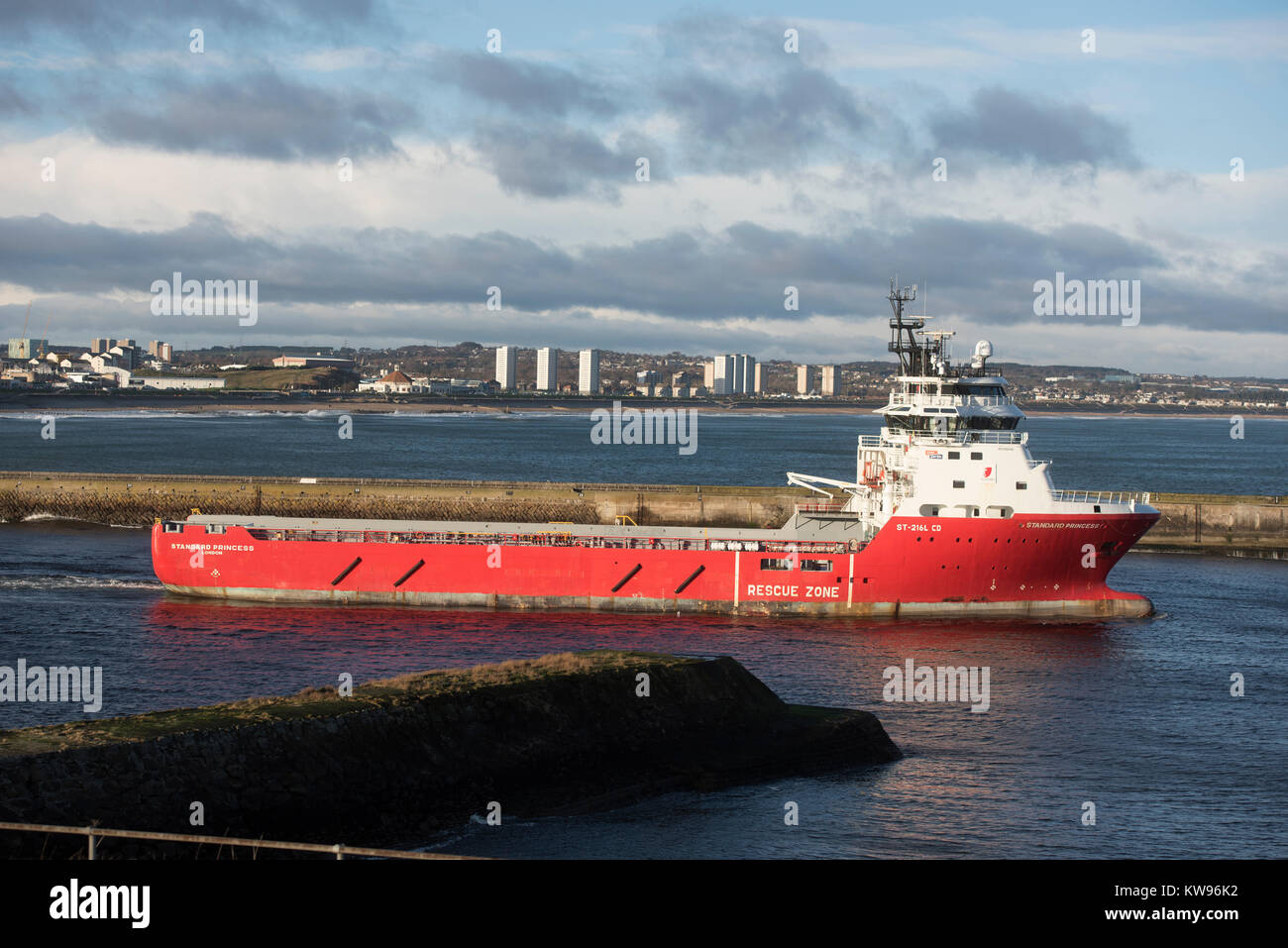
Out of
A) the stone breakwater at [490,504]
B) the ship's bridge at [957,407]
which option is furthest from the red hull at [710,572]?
the stone breakwater at [490,504]

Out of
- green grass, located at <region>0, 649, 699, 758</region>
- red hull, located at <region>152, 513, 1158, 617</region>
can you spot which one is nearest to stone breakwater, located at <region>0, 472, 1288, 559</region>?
red hull, located at <region>152, 513, 1158, 617</region>

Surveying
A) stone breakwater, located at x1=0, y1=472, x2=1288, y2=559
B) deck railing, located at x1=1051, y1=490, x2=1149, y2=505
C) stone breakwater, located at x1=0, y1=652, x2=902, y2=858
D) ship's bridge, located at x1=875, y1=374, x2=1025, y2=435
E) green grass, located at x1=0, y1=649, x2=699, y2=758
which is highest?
ship's bridge, located at x1=875, y1=374, x2=1025, y2=435

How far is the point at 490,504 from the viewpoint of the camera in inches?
2480

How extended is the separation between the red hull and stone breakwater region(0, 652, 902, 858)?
14217mm

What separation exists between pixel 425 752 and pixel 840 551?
22.5m

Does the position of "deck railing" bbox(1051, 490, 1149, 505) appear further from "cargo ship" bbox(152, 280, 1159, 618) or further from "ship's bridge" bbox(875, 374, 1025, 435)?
"ship's bridge" bbox(875, 374, 1025, 435)

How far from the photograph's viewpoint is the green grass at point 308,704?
17141 mm

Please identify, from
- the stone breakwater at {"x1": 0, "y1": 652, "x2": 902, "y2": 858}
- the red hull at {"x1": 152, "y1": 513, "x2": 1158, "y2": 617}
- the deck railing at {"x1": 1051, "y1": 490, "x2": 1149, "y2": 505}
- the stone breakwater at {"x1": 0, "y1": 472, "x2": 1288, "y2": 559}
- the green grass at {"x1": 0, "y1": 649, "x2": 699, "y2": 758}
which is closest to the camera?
the stone breakwater at {"x1": 0, "y1": 652, "x2": 902, "y2": 858}

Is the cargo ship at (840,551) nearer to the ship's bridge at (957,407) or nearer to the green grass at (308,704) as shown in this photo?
the ship's bridge at (957,407)

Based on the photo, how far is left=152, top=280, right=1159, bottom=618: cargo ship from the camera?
125 feet

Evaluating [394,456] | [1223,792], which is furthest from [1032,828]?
[394,456]

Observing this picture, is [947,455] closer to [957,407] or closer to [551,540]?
[957,407]
